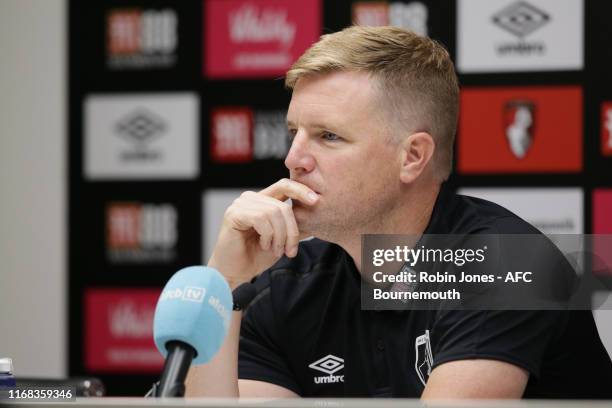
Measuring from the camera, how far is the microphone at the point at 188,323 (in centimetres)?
82

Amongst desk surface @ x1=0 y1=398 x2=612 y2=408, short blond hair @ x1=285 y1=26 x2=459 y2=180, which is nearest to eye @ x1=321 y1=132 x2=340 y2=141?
short blond hair @ x1=285 y1=26 x2=459 y2=180

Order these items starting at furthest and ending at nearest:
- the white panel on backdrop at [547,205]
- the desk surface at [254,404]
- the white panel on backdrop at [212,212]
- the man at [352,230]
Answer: the white panel on backdrop at [212,212] < the white panel on backdrop at [547,205] < the man at [352,230] < the desk surface at [254,404]

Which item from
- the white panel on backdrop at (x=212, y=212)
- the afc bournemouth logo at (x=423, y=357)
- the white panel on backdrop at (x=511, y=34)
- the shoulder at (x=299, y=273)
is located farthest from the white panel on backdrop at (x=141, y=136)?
the afc bournemouth logo at (x=423, y=357)

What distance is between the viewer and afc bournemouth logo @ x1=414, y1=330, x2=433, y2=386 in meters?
1.38

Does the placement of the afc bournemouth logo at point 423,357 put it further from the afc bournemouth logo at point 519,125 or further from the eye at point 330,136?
the afc bournemouth logo at point 519,125

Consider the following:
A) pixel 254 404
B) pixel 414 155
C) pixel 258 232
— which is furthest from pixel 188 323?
pixel 414 155

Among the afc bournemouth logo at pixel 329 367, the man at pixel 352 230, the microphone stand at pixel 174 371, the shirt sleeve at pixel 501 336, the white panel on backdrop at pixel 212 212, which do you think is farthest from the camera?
the white panel on backdrop at pixel 212 212

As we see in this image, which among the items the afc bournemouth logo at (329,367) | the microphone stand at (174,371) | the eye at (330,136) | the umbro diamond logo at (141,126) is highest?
the eye at (330,136)

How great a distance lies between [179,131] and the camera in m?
2.91

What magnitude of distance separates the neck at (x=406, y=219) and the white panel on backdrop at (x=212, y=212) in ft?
4.53

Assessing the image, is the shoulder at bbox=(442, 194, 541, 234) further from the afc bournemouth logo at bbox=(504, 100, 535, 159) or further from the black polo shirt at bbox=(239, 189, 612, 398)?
the afc bournemouth logo at bbox=(504, 100, 535, 159)

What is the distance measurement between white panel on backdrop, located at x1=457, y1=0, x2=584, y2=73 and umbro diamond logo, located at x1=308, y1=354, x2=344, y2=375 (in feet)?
4.91

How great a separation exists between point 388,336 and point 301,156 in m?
0.36
